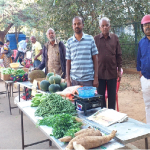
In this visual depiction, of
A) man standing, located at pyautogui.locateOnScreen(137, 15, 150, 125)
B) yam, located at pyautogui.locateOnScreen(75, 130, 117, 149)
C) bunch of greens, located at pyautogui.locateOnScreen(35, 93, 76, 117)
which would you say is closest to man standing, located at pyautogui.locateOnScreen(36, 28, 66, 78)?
man standing, located at pyautogui.locateOnScreen(137, 15, 150, 125)

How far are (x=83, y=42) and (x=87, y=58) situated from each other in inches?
11.3

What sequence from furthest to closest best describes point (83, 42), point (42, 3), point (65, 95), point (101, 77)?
point (42, 3) < point (101, 77) < point (83, 42) < point (65, 95)

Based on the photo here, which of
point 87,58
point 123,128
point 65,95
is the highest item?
point 87,58

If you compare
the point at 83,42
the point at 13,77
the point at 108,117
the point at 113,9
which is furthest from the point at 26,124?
the point at 113,9

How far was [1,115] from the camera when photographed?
557cm

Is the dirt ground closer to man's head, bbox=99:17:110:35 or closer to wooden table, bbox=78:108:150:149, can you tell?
wooden table, bbox=78:108:150:149

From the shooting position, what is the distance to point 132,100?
6301 millimetres

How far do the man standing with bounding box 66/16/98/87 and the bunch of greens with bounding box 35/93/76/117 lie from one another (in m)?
0.95

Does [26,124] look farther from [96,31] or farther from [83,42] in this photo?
[96,31]

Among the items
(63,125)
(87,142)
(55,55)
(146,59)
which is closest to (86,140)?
(87,142)

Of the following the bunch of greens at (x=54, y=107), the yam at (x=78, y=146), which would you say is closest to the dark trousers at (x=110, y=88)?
the bunch of greens at (x=54, y=107)

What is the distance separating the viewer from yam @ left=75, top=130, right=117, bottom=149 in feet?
5.48

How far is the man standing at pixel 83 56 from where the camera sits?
3402 millimetres

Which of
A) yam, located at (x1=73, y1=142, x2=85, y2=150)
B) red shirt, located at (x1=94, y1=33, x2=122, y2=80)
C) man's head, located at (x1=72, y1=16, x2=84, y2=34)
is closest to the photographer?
yam, located at (x1=73, y1=142, x2=85, y2=150)
